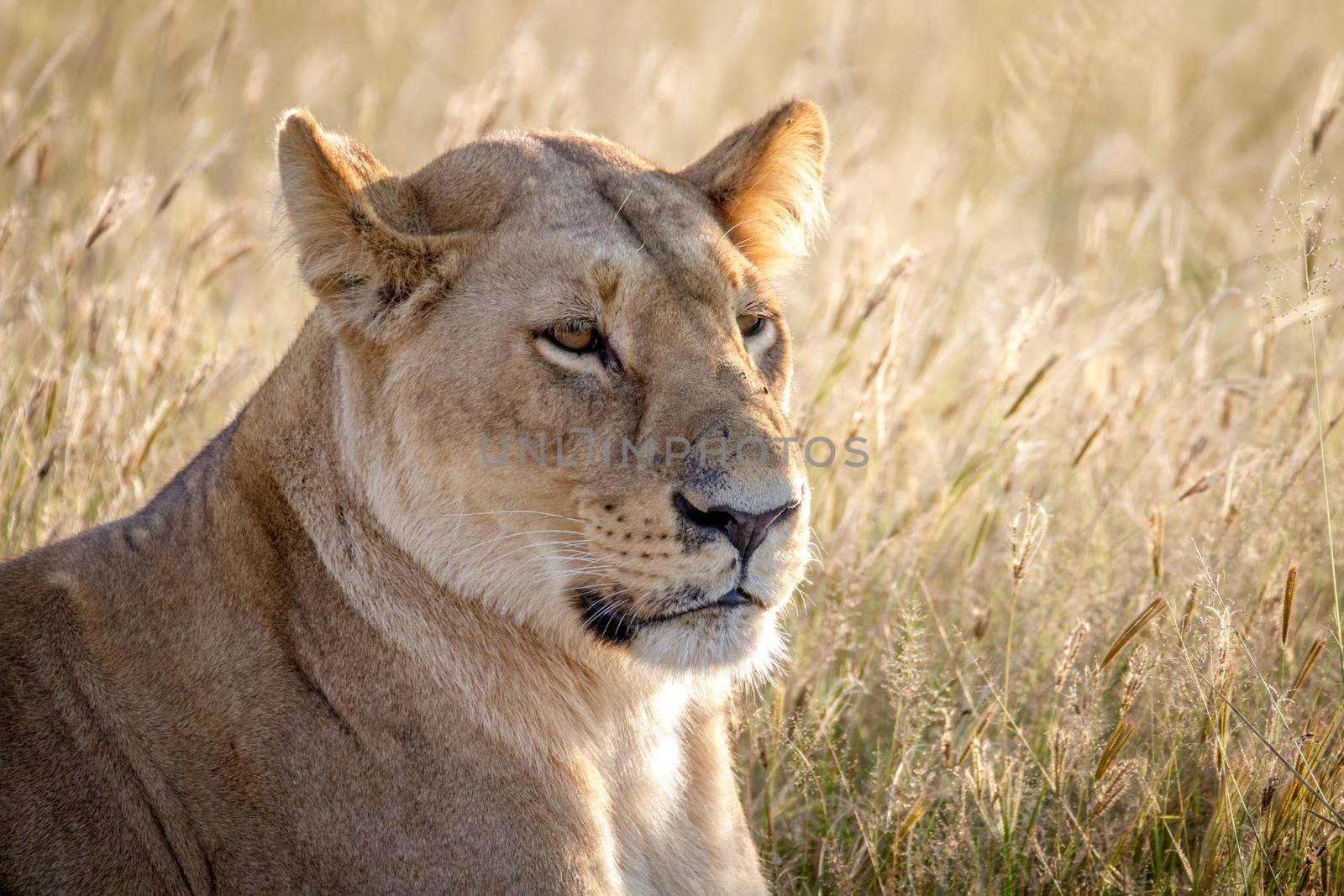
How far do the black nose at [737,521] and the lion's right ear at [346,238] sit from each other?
831mm

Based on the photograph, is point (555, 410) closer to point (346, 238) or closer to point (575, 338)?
point (575, 338)

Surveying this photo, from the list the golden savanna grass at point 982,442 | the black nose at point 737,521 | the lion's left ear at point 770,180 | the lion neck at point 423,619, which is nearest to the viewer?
the black nose at point 737,521

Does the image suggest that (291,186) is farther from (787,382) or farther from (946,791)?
(946,791)

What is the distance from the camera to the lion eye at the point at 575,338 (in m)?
3.02

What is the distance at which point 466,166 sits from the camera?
3.24 meters

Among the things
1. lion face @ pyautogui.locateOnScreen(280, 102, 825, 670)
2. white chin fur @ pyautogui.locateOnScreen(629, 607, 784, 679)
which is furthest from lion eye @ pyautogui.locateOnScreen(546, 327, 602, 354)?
white chin fur @ pyautogui.locateOnScreen(629, 607, 784, 679)

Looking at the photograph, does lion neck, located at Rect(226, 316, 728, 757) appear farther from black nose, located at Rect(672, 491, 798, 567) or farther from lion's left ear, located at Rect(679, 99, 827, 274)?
lion's left ear, located at Rect(679, 99, 827, 274)

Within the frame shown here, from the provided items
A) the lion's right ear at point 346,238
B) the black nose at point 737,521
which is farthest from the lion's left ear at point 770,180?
the black nose at point 737,521

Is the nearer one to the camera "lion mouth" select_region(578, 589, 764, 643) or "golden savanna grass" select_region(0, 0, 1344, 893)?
"lion mouth" select_region(578, 589, 764, 643)

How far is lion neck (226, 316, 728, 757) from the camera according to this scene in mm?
2975

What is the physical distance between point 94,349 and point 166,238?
1.91 m

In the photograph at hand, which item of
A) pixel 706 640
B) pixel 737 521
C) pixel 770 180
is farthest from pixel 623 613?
pixel 770 180

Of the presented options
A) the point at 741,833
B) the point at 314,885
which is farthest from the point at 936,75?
the point at 314,885

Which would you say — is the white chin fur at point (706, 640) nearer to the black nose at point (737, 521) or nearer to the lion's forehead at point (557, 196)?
the black nose at point (737, 521)
